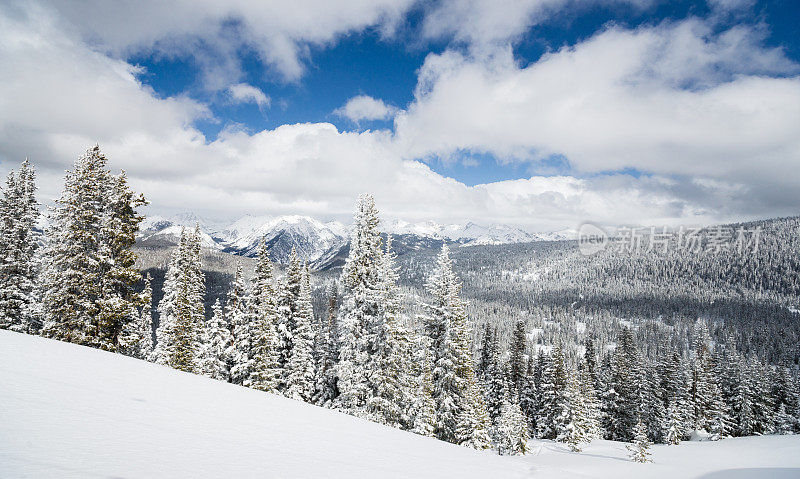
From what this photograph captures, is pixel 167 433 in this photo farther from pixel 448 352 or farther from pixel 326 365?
pixel 326 365

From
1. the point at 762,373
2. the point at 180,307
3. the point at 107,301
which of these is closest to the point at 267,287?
the point at 180,307

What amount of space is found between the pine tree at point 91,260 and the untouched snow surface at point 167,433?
365 inches

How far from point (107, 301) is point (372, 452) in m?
20.0

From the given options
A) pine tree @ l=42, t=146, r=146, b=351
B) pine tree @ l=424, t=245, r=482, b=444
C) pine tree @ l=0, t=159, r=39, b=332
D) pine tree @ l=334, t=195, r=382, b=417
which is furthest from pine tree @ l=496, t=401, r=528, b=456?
pine tree @ l=0, t=159, r=39, b=332

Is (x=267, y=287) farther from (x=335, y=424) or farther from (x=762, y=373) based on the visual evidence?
(x=762, y=373)

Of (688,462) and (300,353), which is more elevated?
(300,353)

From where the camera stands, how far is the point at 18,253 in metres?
24.6

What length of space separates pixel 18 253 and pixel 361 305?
79.5 feet

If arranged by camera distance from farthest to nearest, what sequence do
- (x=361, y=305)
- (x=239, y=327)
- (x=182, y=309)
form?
(x=182, y=309)
(x=239, y=327)
(x=361, y=305)

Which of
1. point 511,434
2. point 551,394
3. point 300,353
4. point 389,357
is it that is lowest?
A: point 551,394

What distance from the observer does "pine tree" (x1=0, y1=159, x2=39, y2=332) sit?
23.8 metres

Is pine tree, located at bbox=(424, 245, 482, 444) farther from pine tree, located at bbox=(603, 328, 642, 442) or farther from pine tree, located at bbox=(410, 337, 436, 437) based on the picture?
pine tree, located at bbox=(603, 328, 642, 442)

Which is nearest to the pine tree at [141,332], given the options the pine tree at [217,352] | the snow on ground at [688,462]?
the pine tree at [217,352]

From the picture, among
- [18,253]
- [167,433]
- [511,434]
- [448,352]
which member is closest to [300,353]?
[448,352]
